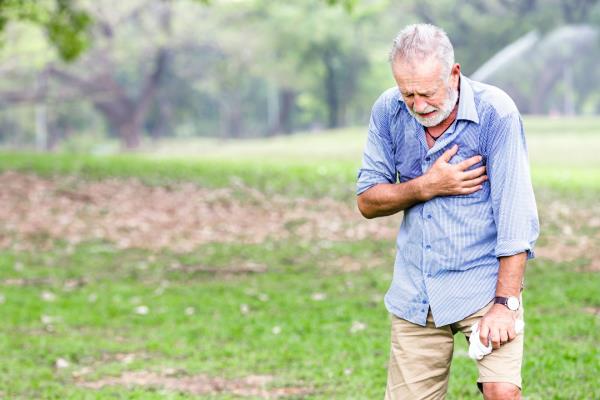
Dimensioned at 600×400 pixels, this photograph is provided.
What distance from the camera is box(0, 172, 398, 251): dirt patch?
13.9 m

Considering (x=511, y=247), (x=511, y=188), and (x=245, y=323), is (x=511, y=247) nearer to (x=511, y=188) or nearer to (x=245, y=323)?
(x=511, y=188)

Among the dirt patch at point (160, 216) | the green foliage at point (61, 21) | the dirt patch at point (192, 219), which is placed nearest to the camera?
the dirt patch at point (192, 219)

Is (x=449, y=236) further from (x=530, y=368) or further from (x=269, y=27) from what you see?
(x=269, y=27)

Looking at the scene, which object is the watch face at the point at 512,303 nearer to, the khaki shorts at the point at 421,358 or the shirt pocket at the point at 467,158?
the khaki shorts at the point at 421,358

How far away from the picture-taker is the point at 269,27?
163 ft

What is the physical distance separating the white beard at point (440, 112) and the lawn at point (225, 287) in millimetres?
3052

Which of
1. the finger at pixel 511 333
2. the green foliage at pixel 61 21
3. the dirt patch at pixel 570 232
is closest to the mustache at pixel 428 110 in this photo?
the finger at pixel 511 333

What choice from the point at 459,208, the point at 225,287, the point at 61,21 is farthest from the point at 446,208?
the point at 61,21

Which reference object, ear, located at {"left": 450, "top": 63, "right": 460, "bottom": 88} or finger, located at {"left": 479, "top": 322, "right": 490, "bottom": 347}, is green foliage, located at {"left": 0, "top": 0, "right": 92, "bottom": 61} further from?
finger, located at {"left": 479, "top": 322, "right": 490, "bottom": 347}

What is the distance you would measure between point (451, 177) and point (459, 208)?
0.13 m

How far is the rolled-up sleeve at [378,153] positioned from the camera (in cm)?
352

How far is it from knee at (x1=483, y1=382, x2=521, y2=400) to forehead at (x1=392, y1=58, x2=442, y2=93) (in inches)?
40.6

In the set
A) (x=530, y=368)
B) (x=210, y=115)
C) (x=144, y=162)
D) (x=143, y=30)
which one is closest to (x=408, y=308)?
(x=530, y=368)

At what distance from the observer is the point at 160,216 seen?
1528 centimetres
